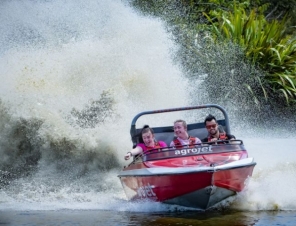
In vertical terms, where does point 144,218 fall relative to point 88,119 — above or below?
below

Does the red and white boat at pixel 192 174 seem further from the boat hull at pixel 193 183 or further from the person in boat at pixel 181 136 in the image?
the person in boat at pixel 181 136

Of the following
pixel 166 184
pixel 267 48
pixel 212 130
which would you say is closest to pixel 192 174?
pixel 166 184

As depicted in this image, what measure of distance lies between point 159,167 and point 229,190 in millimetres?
955

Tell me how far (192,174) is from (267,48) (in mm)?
12157

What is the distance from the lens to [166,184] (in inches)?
403

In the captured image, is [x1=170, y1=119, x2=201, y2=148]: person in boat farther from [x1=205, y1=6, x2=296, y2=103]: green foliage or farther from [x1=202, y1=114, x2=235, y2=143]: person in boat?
[x1=205, y1=6, x2=296, y2=103]: green foliage

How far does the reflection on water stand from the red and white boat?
241 mm

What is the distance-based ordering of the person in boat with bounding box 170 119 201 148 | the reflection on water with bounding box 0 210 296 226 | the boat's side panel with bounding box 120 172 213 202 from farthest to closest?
1. the person in boat with bounding box 170 119 201 148
2. the boat's side panel with bounding box 120 172 213 202
3. the reflection on water with bounding box 0 210 296 226

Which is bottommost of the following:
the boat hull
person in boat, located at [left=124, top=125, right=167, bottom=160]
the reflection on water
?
the reflection on water

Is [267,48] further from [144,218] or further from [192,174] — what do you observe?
[144,218]

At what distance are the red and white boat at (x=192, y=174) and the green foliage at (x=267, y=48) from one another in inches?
422

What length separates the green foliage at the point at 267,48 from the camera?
2142cm

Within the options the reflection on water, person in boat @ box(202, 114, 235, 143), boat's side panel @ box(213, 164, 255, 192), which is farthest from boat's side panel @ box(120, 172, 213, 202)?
person in boat @ box(202, 114, 235, 143)

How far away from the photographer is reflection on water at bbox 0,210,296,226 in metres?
9.77
